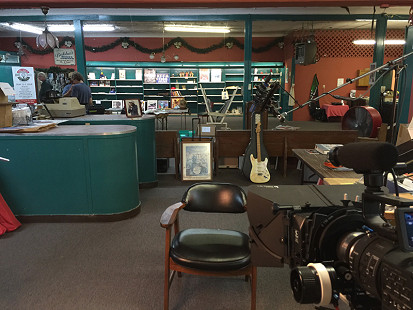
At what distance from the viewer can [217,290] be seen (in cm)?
241

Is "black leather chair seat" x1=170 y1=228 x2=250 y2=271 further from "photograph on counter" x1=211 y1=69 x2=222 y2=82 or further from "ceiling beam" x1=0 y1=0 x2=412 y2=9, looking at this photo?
"photograph on counter" x1=211 y1=69 x2=222 y2=82

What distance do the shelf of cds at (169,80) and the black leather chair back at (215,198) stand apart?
1118cm

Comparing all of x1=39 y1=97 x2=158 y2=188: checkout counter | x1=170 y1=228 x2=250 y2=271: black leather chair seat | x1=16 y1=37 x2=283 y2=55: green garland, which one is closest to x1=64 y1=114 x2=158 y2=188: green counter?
x1=39 y1=97 x2=158 y2=188: checkout counter

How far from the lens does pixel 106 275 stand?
260cm

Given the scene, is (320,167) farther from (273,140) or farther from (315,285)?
(273,140)

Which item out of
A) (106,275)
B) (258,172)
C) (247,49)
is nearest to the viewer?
(106,275)

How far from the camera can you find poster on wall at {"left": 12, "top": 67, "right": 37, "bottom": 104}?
18.1 ft

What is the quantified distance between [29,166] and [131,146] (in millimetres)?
1035

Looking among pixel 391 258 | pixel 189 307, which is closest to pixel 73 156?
pixel 189 307

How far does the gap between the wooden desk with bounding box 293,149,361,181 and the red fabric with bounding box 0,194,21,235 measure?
290cm

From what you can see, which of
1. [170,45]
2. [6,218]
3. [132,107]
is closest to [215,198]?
[6,218]

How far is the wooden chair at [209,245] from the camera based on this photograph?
198 cm

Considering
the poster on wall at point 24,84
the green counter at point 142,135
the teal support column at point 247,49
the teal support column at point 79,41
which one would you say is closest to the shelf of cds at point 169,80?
the teal support column at point 247,49

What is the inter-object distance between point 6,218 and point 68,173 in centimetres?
73
